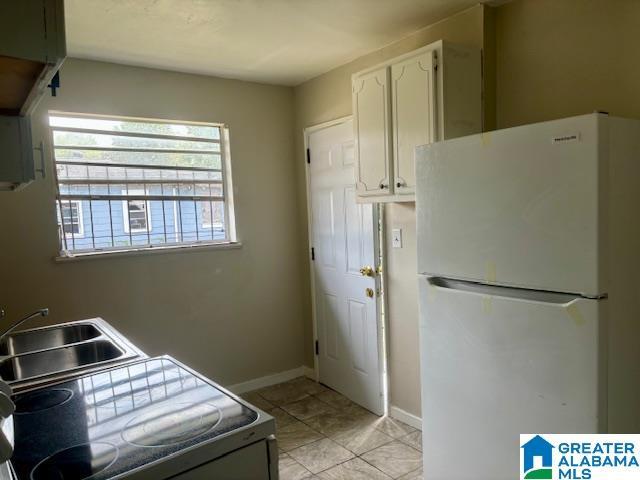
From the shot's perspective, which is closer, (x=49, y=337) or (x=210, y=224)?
(x=49, y=337)

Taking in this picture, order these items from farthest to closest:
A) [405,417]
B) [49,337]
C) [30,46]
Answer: [405,417]
[49,337]
[30,46]

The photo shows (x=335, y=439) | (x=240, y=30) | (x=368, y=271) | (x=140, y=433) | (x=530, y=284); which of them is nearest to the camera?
(x=140, y=433)

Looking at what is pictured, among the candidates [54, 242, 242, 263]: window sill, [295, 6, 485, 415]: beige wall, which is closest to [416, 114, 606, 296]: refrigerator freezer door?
[295, 6, 485, 415]: beige wall

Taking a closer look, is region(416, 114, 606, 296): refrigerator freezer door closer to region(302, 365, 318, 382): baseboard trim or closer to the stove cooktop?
the stove cooktop

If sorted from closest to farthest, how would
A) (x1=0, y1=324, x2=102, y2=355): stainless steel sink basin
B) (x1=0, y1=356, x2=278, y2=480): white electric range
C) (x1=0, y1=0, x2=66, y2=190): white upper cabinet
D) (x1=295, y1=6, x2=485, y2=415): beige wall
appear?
1. (x1=0, y1=0, x2=66, y2=190): white upper cabinet
2. (x1=0, y1=356, x2=278, y2=480): white electric range
3. (x1=0, y1=324, x2=102, y2=355): stainless steel sink basin
4. (x1=295, y1=6, x2=485, y2=415): beige wall

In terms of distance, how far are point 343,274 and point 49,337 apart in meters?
1.91

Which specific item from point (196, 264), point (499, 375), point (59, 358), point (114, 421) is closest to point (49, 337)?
point (59, 358)

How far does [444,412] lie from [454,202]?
908 millimetres

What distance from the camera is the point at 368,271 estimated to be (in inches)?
123

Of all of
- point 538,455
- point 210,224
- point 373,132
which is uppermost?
point 373,132

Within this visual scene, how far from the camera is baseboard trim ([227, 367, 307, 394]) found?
11.8ft

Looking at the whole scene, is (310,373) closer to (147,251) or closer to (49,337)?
(147,251)

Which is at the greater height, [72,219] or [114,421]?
[72,219]

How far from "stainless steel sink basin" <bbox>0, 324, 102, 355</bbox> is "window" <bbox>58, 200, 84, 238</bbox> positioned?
82cm
